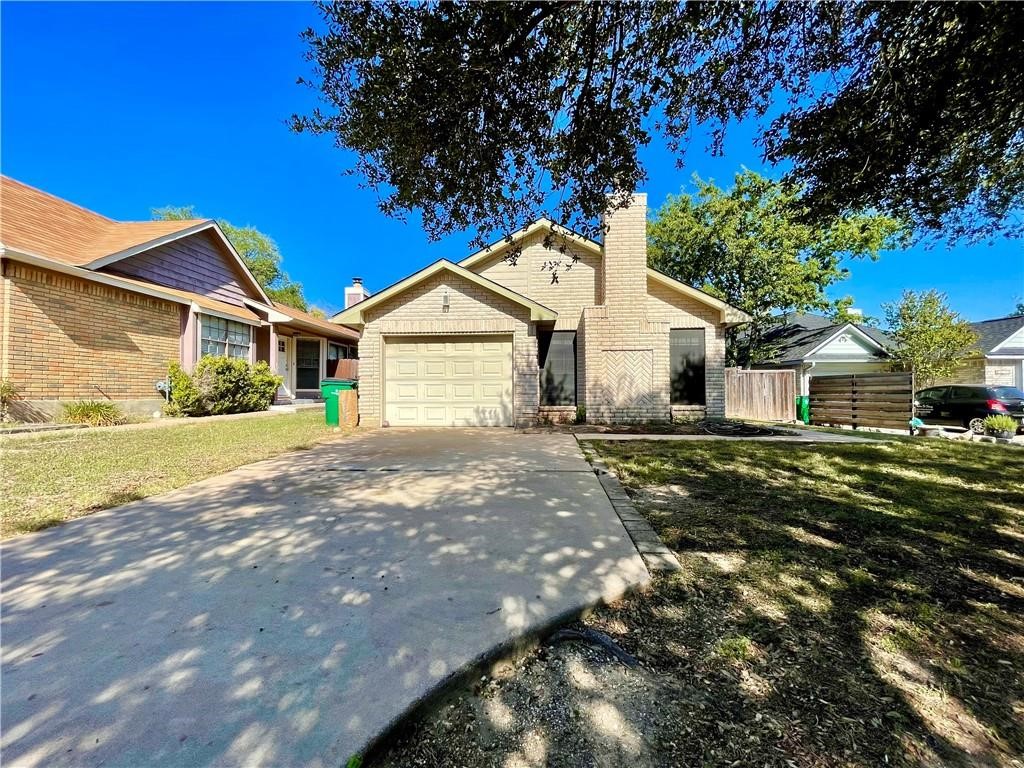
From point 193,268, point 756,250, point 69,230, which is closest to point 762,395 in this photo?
point 756,250

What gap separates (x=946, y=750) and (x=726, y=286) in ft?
71.0

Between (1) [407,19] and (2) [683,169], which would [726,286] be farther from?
Result: (1) [407,19]

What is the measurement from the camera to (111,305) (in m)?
10.3

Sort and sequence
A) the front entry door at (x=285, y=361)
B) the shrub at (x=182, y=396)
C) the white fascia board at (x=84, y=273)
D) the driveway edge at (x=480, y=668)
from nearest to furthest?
the driveway edge at (x=480, y=668) < the white fascia board at (x=84, y=273) < the shrub at (x=182, y=396) < the front entry door at (x=285, y=361)

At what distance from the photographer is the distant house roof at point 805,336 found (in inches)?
763

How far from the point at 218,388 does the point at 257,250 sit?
2308cm

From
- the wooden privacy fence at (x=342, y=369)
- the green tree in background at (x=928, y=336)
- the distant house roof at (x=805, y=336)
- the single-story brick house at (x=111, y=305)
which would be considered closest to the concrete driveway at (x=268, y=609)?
the single-story brick house at (x=111, y=305)

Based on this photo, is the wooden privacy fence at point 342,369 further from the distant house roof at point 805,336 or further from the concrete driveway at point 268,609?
the distant house roof at point 805,336

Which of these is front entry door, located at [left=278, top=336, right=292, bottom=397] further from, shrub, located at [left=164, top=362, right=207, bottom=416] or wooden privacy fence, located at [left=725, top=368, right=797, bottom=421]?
wooden privacy fence, located at [left=725, top=368, right=797, bottom=421]

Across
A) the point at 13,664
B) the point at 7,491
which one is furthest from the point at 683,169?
the point at 7,491

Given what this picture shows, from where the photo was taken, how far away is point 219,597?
7.50 feet

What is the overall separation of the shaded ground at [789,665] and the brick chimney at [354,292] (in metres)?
18.2

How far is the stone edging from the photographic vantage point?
2758 mm

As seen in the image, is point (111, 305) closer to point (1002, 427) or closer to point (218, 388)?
point (218, 388)
